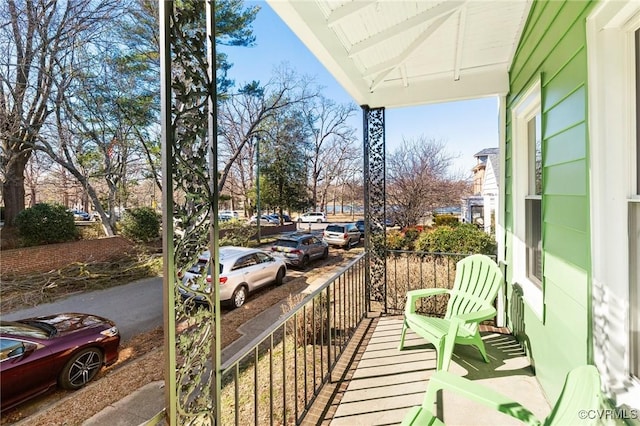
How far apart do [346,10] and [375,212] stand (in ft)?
6.96

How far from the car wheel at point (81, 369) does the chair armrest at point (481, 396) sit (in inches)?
145

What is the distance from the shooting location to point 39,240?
707 centimetres

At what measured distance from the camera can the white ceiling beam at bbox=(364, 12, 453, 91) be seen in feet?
6.68

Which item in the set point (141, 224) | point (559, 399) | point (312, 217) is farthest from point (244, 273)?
point (312, 217)

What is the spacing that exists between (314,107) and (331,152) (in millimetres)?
2590

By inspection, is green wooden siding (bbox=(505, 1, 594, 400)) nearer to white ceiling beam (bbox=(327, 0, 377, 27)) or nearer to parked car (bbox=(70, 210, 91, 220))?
white ceiling beam (bbox=(327, 0, 377, 27))

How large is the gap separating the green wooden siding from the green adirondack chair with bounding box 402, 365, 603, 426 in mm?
408

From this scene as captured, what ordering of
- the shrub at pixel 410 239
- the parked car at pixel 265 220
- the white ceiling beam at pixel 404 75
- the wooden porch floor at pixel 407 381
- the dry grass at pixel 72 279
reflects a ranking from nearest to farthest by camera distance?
the wooden porch floor at pixel 407 381, the white ceiling beam at pixel 404 75, the shrub at pixel 410 239, the dry grass at pixel 72 279, the parked car at pixel 265 220

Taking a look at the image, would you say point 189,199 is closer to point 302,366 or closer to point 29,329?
point 302,366

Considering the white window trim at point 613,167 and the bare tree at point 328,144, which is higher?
the bare tree at point 328,144

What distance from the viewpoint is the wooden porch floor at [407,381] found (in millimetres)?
1653

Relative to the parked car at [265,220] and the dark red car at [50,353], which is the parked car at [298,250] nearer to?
the parked car at [265,220]
